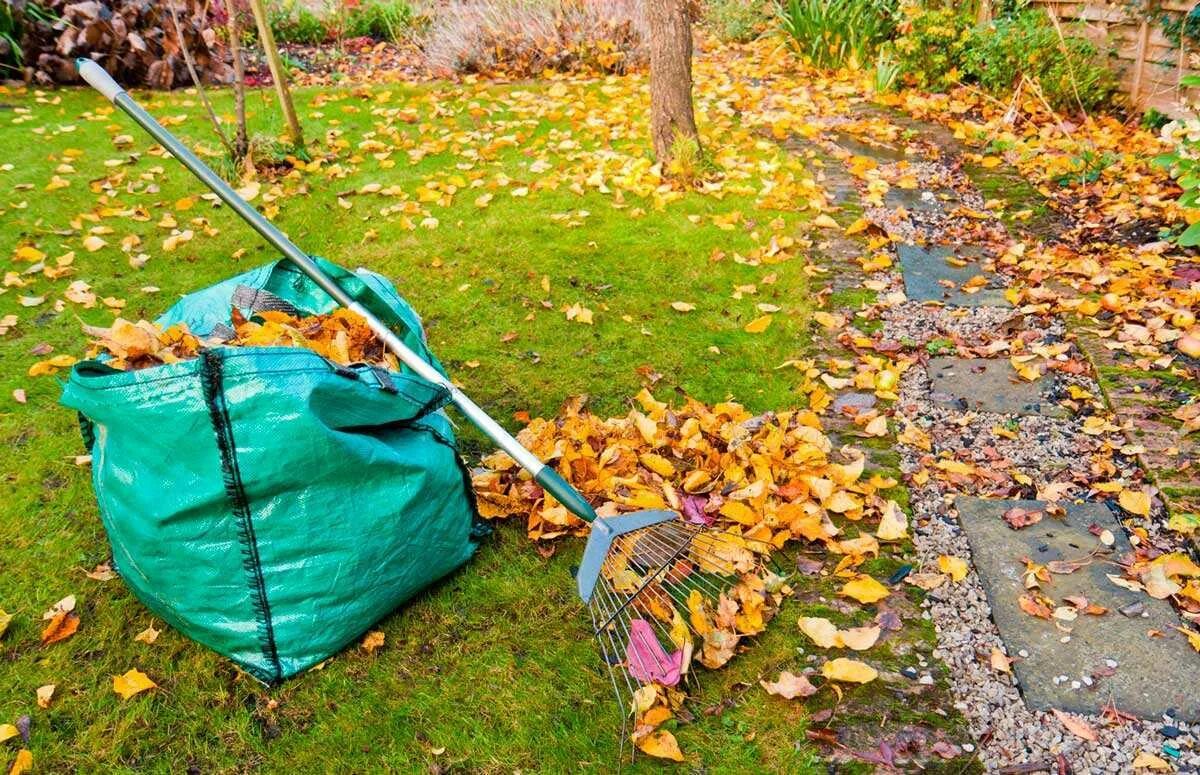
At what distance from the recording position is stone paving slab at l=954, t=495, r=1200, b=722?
6.22ft

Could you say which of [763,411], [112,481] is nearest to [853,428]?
[763,411]

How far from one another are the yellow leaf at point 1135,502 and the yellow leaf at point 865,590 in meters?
0.82

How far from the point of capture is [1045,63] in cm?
541

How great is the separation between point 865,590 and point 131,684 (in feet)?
6.17

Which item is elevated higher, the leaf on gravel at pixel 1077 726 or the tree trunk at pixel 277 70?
the tree trunk at pixel 277 70

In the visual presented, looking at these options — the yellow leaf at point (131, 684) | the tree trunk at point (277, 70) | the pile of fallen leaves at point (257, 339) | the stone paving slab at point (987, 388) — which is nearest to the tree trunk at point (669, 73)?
the tree trunk at point (277, 70)

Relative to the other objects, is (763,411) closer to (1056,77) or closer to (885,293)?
(885,293)

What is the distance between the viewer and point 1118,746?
178 cm

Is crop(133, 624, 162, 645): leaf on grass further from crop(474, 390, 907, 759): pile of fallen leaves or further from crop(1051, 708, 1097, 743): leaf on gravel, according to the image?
crop(1051, 708, 1097, 743): leaf on gravel

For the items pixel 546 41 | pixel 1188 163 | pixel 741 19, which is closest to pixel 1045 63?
pixel 1188 163

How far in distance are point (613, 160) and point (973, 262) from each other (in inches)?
90.0

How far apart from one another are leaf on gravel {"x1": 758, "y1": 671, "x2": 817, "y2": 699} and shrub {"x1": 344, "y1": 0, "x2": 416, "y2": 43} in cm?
842

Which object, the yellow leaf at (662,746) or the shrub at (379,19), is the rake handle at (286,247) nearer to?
the yellow leaf at (662,746)

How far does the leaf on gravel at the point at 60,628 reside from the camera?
2143 millimetres
